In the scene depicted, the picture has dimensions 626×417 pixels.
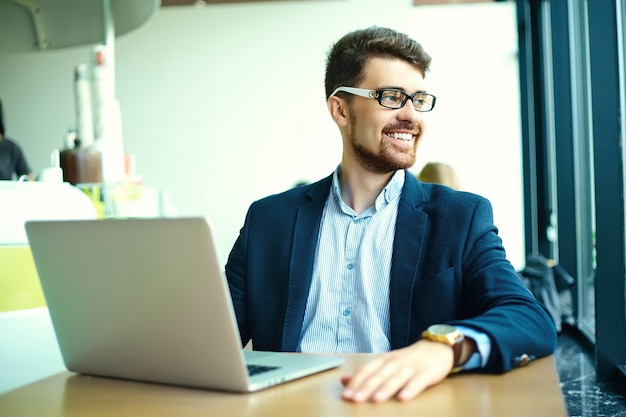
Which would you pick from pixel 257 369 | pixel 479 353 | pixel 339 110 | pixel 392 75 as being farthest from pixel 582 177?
pixel 257 369

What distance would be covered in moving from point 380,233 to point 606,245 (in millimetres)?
1611

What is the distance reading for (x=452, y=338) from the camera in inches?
47.6

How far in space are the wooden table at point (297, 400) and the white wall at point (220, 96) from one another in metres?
6.26

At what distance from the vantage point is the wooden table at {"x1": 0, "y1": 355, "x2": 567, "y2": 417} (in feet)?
3.41

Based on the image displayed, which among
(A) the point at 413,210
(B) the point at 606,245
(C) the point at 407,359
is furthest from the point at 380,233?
(B) the point at 606,245

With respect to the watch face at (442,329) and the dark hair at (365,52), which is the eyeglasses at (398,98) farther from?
the watch face at (442,329)

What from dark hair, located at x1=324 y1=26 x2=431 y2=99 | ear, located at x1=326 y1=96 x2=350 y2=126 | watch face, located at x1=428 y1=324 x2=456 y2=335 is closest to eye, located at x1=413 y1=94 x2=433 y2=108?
dark hair, located at x1=324 y1=26 x2=431 y2=99

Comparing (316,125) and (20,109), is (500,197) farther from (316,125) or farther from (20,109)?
(20,109)

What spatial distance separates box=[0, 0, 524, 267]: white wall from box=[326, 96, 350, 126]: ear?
5.24 m

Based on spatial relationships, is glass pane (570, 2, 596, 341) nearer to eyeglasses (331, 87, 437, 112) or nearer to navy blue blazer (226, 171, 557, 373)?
eyeglasses (331, 87, 437, 112)

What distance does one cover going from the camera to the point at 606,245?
3166 mm

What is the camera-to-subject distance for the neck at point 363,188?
198 centimetres

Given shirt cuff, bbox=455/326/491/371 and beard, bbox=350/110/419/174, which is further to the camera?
beard, bbox=350/110/419/174

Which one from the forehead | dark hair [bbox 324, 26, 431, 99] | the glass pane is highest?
dark hair [bbox 324, 26, 431, 99]
